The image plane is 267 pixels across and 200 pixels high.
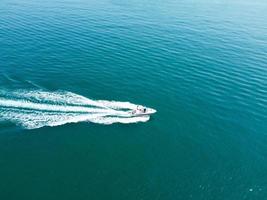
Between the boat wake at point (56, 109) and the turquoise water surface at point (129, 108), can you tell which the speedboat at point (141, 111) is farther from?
the turquoise water surface at point (129, 108)

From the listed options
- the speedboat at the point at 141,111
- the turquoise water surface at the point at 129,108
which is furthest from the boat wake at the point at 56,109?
the speedboat at the point at 141,111

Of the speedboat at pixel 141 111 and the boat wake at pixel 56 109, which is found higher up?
the speedboat at pixel 141 111

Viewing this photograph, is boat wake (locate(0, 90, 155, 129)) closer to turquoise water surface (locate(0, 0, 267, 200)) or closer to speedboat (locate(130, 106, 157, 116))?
turquoise water surface (locate(0, 0, 267, 200))

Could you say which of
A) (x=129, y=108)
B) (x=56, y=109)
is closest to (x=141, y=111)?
(x=129, y=108)

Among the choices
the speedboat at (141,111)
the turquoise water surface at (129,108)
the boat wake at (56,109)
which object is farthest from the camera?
the speedboat at (141,111)

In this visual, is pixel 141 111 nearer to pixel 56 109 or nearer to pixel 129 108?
pixel 129 108

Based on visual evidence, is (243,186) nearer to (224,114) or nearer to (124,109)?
(224,114)

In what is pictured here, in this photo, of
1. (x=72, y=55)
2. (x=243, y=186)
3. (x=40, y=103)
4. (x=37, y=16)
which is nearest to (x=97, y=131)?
(x=40, y=103)
